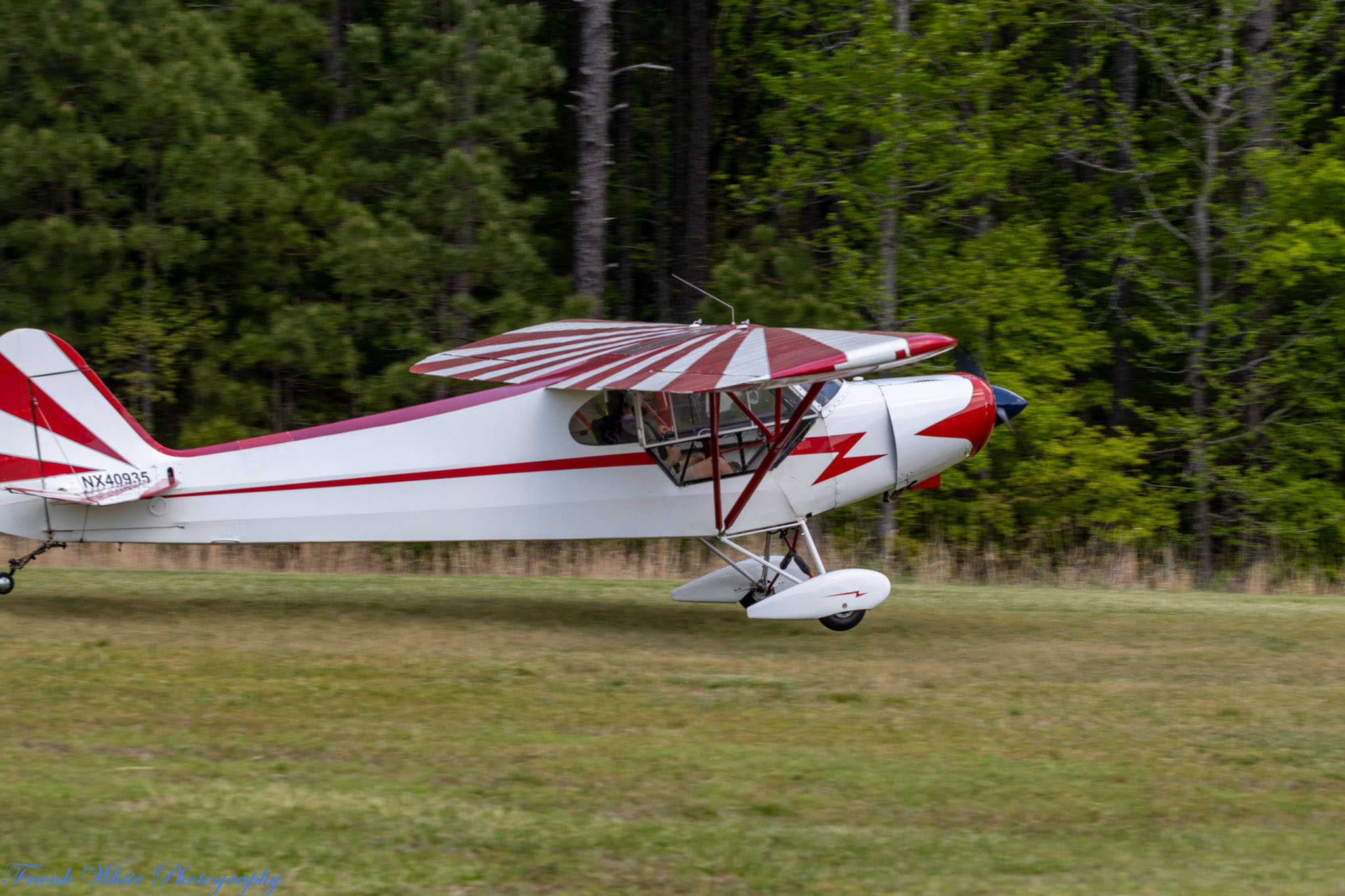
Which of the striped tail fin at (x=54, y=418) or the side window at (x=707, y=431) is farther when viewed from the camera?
the side window at (x=707, y=431)

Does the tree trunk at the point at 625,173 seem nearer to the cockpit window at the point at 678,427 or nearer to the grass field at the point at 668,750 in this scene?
the cockpit window at the point at 678,427

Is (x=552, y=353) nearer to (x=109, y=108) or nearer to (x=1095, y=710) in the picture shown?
(x=1095, y=710)

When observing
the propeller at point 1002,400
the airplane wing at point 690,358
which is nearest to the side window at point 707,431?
the airplane wing at point 690,358

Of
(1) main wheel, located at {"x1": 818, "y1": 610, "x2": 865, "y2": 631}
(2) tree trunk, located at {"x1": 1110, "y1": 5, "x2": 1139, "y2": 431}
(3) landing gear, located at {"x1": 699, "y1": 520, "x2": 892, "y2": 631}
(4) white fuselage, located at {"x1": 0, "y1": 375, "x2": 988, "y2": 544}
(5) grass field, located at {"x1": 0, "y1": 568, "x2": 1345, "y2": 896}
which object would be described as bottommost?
(5) grass field, located at {"x1": 0, "y1": 568, "x2": 1345, "y2": 896}

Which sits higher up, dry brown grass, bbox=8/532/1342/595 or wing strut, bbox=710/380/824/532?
wing strut, bbox=710/380/824/532

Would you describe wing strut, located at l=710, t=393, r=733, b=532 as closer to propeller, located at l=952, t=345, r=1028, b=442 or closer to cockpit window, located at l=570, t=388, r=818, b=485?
cockpit window, located at l=570, t=388, r=818, b=485

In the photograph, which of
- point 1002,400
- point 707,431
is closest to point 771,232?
point 1002,400

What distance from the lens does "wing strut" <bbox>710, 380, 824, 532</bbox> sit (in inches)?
338

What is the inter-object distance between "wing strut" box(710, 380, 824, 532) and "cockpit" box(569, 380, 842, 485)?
120 mm

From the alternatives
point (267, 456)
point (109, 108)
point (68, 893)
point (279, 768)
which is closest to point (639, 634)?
point (267, 456)

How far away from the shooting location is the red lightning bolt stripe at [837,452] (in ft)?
30.3

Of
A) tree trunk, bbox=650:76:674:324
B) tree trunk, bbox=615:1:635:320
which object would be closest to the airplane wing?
tree trunk, bbox=650:76:674:324

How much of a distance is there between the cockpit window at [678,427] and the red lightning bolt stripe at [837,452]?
15cm

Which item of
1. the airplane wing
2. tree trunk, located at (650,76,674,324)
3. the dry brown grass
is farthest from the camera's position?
tree trunk, located at (650,76,674,324)
